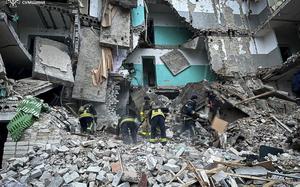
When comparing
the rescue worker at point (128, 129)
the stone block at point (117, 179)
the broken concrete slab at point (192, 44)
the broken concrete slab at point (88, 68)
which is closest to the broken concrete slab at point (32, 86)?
the broken concrete slab at point (88, 68)

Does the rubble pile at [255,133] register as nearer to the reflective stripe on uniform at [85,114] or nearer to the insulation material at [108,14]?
the reflective stripe on uniform at [85,114]

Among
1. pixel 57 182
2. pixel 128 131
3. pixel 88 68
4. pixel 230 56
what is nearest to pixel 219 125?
pixel 128 131

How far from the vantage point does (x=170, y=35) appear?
19000 millimetres

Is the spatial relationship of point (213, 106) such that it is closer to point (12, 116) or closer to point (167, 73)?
point (167, 73)

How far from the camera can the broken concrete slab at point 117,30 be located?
48.5 feet

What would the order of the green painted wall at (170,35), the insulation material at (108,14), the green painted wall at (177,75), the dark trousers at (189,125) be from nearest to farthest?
the dark trousers at (189,125)
the insulation material at (108,14)
the green painted wall at (177,75)
the green painted wall at (170,35)

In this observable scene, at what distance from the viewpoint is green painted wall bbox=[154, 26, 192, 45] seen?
1881cm

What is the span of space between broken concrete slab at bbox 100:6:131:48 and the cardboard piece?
5.08m

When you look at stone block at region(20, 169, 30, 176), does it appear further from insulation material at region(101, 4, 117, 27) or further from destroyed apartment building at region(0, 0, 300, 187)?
insulation material at region(101, 4, 117, 27)

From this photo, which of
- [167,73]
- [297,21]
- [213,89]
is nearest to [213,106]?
[213,89]

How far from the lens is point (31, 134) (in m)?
8.77

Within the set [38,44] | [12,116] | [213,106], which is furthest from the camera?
[213,106]

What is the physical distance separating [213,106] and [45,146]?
25.9 feet

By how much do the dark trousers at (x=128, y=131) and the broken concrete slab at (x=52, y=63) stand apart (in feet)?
12.9
